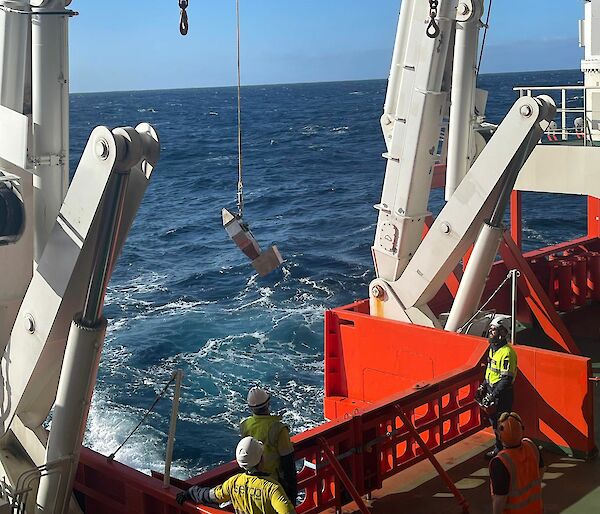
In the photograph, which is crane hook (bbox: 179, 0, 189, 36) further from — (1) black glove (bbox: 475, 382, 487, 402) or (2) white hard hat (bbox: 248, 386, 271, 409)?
(1) black glove (bbox: 475, 382, 487, 402)

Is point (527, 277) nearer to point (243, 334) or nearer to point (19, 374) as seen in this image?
point (19, 374)

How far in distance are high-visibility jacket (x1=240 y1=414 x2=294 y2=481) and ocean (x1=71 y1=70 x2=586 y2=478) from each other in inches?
349

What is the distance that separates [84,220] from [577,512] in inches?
183

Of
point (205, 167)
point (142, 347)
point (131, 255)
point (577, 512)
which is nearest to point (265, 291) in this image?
point (142, 347)

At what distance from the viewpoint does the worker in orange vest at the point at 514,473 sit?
520cm

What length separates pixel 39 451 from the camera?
22.8ft

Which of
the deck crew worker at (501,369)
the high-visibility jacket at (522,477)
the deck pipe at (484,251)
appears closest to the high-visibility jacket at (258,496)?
the high-visibility jacket at (522,477)

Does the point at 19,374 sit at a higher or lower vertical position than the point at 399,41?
lower

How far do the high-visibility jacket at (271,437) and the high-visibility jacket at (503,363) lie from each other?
2957mm

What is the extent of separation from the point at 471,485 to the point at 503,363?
1151 mm

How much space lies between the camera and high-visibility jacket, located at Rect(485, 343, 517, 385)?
27.0ft

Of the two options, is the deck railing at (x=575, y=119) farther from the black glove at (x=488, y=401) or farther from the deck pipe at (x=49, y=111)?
the deck pipe at (x=49, y=111)

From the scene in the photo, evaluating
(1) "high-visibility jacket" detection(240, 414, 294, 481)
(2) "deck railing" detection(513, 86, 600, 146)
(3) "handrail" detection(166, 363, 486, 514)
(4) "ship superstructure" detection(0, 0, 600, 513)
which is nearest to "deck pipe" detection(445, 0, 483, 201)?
(4) "ship superstructure" detection(0, 0, 600, 513)

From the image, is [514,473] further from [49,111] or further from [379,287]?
[379,287]
